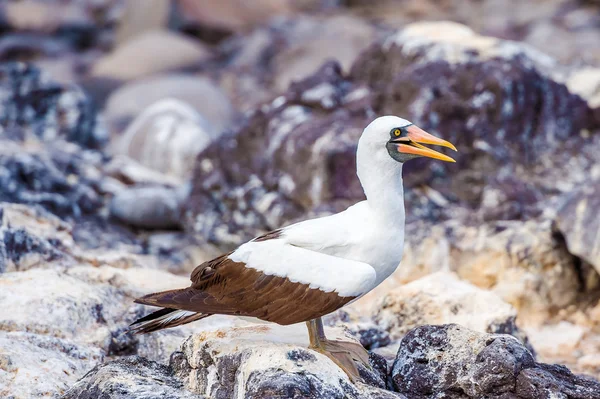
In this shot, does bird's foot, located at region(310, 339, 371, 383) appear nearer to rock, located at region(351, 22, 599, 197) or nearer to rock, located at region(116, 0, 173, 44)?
rock, located at region(351, 22, 599, 197)

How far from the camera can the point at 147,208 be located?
406 inches

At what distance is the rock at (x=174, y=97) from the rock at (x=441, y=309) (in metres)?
11.1

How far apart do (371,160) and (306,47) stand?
15727 mm

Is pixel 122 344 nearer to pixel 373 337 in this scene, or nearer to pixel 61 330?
pixel 61 330

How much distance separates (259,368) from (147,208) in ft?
21.3

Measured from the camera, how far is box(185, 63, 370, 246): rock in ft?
29.5

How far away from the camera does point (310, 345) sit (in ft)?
14.8

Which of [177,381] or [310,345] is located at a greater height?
[310,345]

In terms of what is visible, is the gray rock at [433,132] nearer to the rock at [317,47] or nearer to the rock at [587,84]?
the rock at [587,84]

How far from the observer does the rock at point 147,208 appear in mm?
10250

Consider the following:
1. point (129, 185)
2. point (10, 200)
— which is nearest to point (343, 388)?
point (10, 200)

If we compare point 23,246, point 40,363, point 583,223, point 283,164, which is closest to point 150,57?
point 283,164

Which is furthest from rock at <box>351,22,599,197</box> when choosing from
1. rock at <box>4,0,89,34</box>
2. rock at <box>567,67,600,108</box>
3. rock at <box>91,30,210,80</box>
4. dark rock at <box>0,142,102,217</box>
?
rock at <box>4,0,89,34</box>

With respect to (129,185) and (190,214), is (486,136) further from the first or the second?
(129,185)
